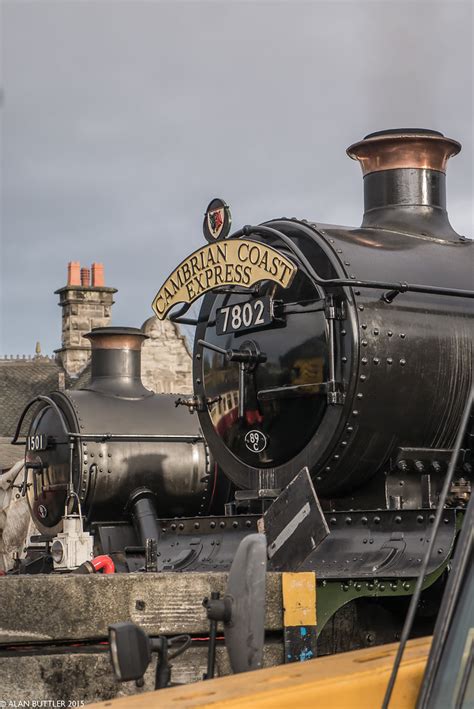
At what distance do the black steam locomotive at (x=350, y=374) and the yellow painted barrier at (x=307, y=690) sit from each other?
2.59 meters

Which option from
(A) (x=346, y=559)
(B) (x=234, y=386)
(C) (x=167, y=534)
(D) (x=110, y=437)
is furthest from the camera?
(D) (x=110, y=437)

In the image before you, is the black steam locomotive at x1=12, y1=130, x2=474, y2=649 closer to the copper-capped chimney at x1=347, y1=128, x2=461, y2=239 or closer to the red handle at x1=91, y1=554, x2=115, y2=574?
the copper-capped chimney at x1=347, y1=128, x2=461, y2=239

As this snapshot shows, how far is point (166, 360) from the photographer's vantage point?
32219 mm

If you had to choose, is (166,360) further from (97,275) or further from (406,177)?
(406,177)

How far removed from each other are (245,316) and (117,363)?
6.44m

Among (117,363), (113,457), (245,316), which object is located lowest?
(113,457)

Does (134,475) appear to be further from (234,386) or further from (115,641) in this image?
(115,641)

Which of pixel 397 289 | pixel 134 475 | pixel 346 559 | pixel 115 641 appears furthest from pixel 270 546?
pixel 134 475

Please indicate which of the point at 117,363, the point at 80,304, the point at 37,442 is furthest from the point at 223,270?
the point at 80,304

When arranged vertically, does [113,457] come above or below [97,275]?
below

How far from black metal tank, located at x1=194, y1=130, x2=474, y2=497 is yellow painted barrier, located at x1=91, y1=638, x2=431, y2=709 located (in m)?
3.47

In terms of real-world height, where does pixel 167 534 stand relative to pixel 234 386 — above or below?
below

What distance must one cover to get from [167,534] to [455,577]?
16.3ft

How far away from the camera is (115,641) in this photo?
8.79 ft
